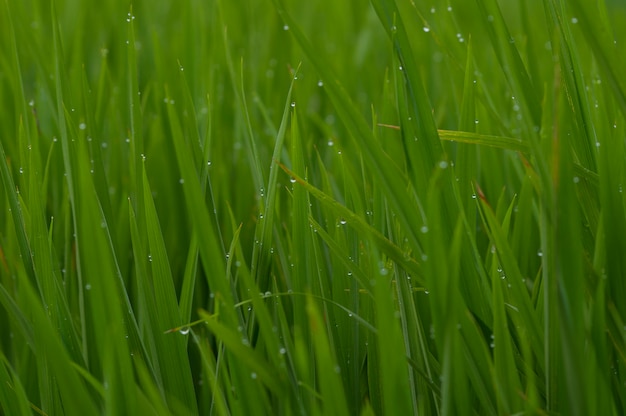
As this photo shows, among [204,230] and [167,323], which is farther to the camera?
[167,323]

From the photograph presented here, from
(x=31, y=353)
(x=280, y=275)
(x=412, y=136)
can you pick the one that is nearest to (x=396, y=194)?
(x=412, y=136)

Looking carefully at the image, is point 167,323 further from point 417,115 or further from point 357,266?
point 417,115

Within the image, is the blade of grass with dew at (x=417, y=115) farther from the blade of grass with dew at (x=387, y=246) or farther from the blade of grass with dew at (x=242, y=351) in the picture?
the blade of grass with dew at (x=242, y=351)

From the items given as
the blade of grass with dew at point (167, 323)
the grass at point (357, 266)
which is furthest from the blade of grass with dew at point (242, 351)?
the blade of grass with dew at point (167, 323)

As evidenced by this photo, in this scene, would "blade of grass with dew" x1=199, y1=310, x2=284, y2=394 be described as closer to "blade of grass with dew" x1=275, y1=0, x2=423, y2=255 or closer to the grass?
the grass

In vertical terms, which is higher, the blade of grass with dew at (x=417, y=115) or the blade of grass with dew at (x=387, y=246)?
the blade of grass with dew at (x=417, y=115)

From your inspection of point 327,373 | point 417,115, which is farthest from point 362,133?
point 327,373

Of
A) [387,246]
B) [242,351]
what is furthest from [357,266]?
[242,351]

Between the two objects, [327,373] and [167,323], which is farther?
[167,323]

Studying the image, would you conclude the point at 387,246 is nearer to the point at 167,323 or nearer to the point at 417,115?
the point at 417,115

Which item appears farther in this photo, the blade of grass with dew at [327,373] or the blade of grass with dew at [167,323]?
the blade of grass with dew at [167,323]

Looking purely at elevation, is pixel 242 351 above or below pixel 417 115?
below

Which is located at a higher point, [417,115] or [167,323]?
[417,115]

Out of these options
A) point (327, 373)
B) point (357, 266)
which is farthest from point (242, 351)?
point (357, 266)
